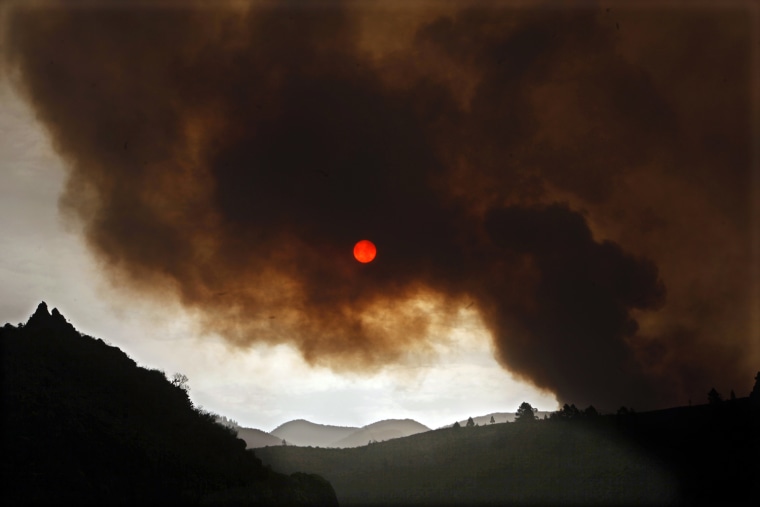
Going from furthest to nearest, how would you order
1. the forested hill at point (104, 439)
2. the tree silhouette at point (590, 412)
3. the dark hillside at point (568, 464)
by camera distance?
the tree silhouette at point (590, 412), the dark hillside at point (568, 464), the forested hill at point (104, 439)

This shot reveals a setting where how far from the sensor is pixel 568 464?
82062mm

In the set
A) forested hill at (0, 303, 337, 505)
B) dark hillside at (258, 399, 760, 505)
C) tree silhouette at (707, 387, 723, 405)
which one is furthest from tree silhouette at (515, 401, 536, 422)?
forested hill at (0, 303, 337, 505)

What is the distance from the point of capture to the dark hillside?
69250 mm

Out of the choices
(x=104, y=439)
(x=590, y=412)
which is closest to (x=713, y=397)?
(x=590, y=412)

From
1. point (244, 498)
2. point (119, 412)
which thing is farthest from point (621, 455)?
point (119, 412)

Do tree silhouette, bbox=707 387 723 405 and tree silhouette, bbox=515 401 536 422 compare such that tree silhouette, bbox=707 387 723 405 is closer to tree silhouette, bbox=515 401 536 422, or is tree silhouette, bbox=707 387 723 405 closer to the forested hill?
tree silhouette, bbox=515 401 536 422

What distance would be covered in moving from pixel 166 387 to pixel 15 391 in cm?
1833

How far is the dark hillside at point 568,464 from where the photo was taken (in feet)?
227

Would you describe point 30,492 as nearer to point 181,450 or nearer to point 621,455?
point 181,450

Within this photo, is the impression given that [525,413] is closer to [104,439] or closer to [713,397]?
[713,397]

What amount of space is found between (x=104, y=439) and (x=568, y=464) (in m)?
65.5

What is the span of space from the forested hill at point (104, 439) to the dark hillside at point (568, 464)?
33.2 meters

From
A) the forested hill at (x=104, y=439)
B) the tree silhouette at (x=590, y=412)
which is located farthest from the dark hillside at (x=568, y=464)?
the forested hill at (x=104, y=439)

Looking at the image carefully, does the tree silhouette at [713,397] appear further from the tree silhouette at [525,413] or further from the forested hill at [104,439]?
the forested hill at [104,439]
